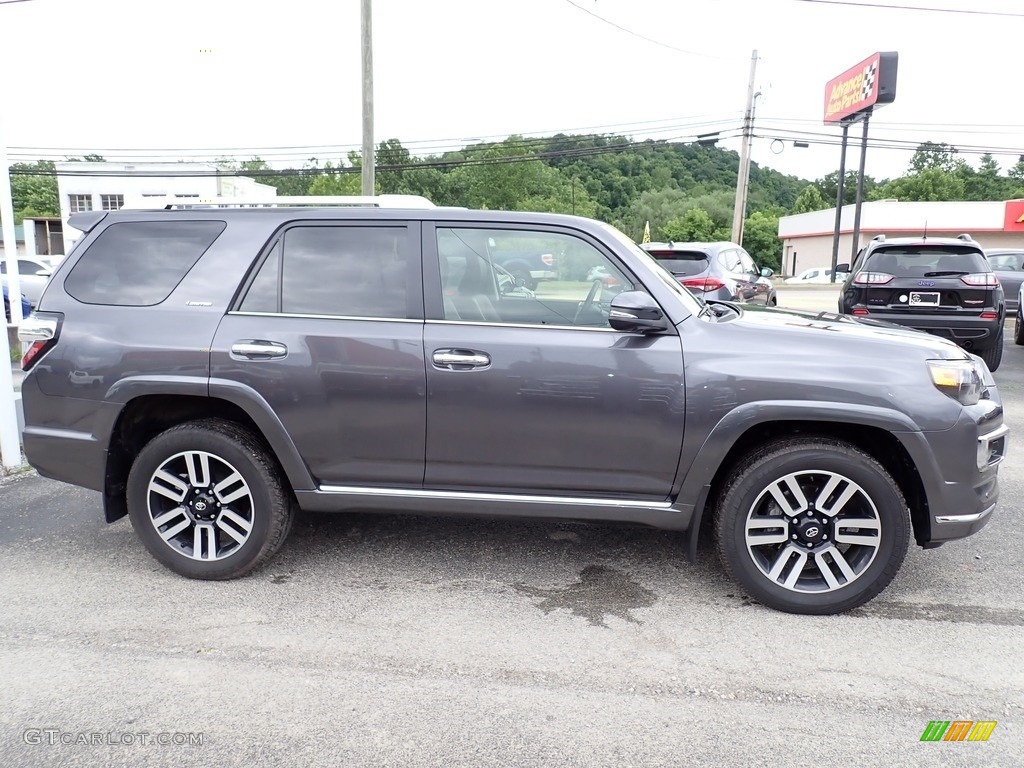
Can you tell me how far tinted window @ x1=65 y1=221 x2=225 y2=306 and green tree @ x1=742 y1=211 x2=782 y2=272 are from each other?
73.4 meters

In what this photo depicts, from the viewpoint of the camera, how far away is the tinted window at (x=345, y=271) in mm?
3736

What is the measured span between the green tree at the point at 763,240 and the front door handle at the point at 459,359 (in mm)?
73459

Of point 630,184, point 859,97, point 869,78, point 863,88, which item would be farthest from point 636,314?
point 630,184

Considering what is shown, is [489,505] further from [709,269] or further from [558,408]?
[709,269]

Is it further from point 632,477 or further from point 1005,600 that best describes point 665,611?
point 1005,600

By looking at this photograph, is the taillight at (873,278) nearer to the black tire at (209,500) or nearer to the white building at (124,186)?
the black tire at (209,500)

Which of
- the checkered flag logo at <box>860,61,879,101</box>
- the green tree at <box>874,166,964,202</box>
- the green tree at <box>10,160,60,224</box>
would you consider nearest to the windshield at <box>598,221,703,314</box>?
the checkered flag logo at <box>860,61,879,101</box>

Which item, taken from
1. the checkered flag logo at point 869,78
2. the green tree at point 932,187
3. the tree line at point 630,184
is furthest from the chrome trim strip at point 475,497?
the green tree at point 932,187

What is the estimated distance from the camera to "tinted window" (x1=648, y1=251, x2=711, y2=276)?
10594 mm

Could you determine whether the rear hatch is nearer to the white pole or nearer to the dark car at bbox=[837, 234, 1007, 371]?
the dark car at bbox=[837, 234, 1007, 371]

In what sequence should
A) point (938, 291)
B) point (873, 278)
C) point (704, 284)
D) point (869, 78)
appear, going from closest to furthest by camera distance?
point (938, 291) < point (873, 278) < point (704, 284) < point (869, 78)

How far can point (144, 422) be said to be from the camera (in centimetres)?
397

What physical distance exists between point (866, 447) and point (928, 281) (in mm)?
6348

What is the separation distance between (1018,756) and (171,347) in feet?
12.6
